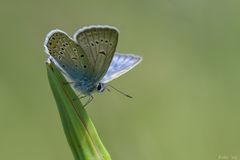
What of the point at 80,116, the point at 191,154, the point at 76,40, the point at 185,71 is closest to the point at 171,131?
the point at 191,154

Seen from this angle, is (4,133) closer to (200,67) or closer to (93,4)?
(200,67)

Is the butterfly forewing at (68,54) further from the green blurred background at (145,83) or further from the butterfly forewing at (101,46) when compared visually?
the green blurred background at (145,83)

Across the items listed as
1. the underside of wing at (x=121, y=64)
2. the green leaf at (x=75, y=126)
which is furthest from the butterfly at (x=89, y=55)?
the green leaf at (x=75, y=126)

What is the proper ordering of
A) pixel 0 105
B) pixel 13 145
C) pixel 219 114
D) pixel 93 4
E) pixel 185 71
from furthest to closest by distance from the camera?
pixel 93 4 < pixel 185 71 < pixel 219 114 < pixel 0 105 < pixel 13 145

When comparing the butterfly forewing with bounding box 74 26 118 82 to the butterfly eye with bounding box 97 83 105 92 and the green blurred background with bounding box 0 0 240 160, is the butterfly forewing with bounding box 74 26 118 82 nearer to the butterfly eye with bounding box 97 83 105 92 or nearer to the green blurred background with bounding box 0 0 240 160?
the butterfly eye with bounding box 97 83 105 92

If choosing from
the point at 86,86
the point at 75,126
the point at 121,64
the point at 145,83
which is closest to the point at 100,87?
the point at 86,86

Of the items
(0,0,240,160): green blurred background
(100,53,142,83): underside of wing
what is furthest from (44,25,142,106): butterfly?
(0,0,240,160): green blurred background
